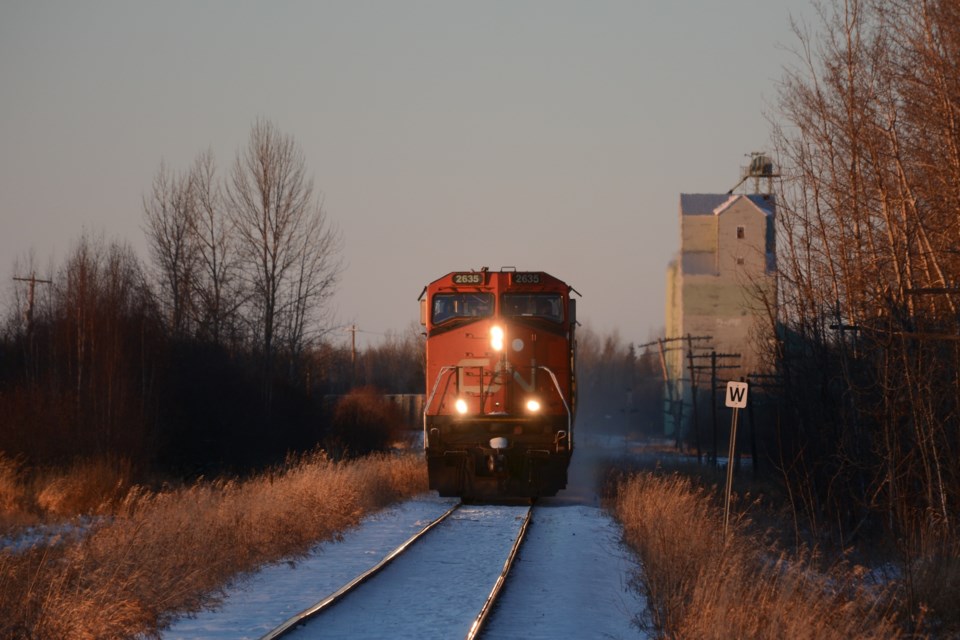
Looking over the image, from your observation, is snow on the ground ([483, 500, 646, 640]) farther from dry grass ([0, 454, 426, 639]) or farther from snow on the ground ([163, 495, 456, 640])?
dry grass ([0, 454, 426, 639])

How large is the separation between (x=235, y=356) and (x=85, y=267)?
11882 mm

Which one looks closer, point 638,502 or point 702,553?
point 702,553

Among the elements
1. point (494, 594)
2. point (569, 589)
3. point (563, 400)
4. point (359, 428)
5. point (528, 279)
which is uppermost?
point (528, 279)

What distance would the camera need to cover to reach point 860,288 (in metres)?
16.5

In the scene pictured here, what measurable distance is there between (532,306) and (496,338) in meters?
1.02

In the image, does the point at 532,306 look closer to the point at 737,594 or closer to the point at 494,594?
the point at 494,594

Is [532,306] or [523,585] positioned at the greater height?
[532,306]

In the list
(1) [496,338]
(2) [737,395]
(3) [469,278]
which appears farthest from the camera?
(3) [469,278]

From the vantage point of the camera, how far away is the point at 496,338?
→ 20.4 meters

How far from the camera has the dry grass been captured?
28.0 feet

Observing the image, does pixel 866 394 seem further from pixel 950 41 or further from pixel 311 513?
pixel 311 513

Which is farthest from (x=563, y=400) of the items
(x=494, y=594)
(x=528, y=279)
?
(x=494, y=594)

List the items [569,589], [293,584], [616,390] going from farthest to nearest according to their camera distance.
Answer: [616,390] < [293,584] < [569,589]

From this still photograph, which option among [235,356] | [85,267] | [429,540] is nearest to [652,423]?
[235,356]
